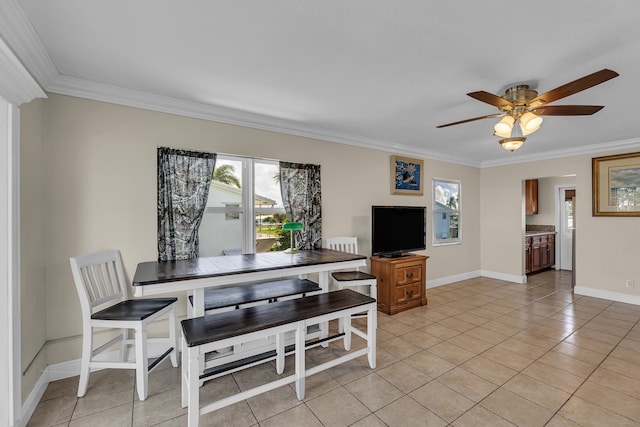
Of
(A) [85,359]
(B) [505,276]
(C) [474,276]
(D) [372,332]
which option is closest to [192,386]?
(A) [85,359]

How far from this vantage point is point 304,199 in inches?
144

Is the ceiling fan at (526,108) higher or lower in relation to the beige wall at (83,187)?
higher

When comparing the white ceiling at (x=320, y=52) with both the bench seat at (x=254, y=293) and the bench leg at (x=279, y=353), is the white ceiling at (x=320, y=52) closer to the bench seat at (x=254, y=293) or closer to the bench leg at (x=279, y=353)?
the bench seat at (x=254, y=293)

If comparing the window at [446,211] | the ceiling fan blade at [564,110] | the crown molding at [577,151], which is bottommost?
the window at [446,211]

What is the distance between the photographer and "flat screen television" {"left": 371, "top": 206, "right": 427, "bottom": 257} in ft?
13.2

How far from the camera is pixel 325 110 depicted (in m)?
3.15

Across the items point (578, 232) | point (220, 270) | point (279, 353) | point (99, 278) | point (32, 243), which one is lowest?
point (279, 353)

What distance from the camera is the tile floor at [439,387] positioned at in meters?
1.95

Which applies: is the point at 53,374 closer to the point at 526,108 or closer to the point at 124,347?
the point at 124,347

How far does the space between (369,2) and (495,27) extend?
0.81 m

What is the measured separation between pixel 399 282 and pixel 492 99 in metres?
2.60

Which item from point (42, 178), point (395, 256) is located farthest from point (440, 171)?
point (42, 178)

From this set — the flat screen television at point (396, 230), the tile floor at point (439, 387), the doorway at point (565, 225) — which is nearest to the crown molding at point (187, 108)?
the flat screen television at point (396, 230)

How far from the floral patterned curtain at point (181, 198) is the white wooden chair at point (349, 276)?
65.9 inches
